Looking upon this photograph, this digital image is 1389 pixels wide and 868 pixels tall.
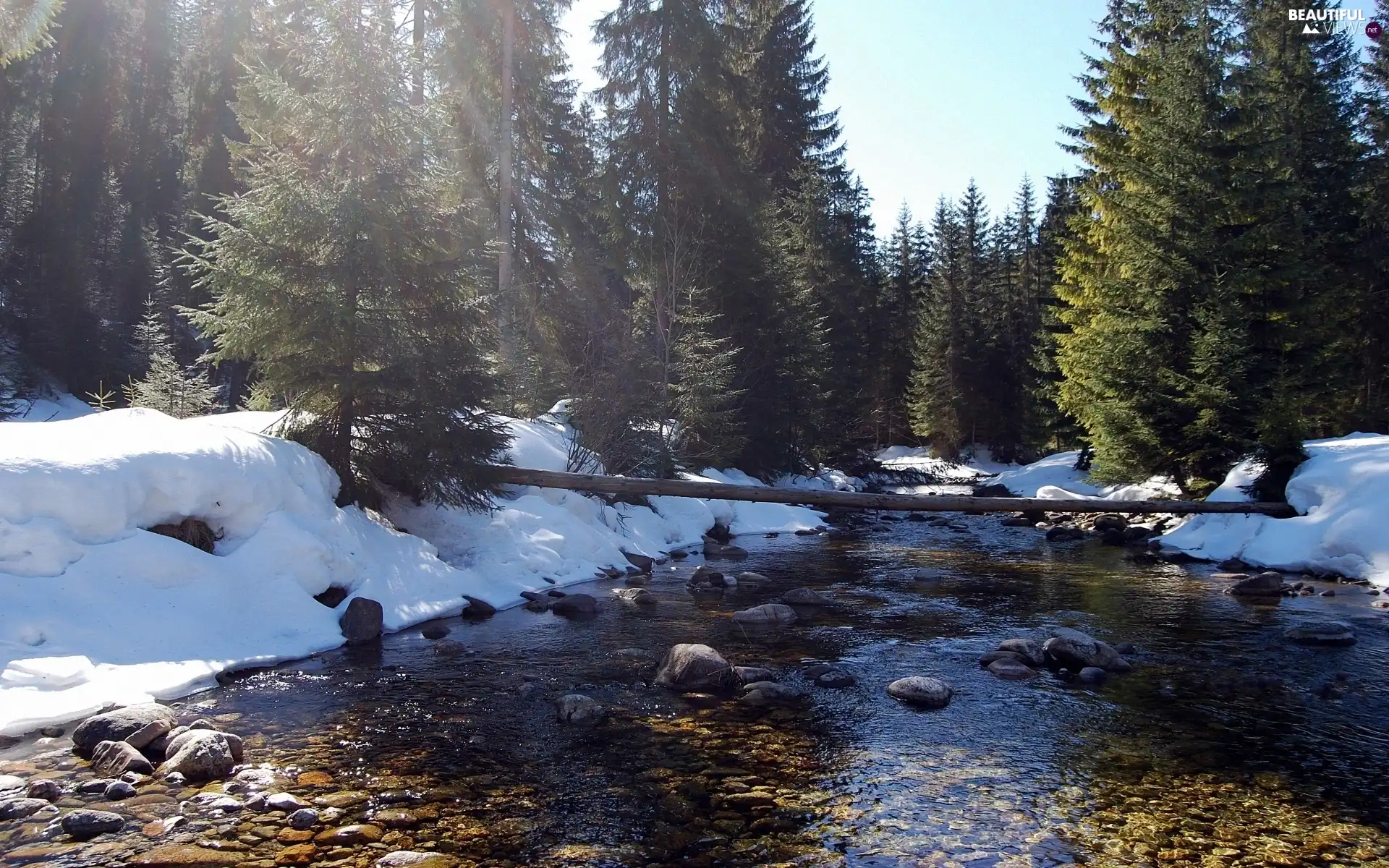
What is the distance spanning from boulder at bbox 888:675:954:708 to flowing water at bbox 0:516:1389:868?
0.54 feet

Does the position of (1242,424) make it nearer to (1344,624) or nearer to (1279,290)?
(1279,290)

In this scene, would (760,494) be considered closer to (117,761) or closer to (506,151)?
(117,761)

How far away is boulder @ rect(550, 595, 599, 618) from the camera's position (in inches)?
494

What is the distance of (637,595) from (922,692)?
598 centimetres

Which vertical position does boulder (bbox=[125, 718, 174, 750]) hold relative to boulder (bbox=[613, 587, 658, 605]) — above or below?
above

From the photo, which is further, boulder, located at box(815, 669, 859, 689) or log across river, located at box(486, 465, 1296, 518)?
log across river, located at box(486, 465, 1296, 518)

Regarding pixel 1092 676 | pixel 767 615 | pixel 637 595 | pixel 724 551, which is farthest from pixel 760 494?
pixel 1092 676

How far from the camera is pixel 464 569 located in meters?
13.5

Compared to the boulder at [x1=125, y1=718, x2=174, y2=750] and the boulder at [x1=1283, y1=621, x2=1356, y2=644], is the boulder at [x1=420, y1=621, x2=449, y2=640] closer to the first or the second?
the boulder at [x1=125, y1=718, x2=174, y2=750]

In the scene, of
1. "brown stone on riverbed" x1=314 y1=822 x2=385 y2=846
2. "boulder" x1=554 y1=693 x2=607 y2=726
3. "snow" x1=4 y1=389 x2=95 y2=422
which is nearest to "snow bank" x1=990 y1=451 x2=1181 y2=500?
"boulder" x1=554 y1=693 x2=607 y2=726

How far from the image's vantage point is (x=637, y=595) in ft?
44.9

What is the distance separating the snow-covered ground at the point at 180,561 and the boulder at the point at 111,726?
→ 64cm

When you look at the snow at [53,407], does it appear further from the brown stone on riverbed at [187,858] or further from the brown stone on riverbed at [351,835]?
the brown stone on riverbed at [351,835]

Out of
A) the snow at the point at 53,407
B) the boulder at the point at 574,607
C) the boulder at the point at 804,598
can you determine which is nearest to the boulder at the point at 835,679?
the boulder at the point at 804,598
